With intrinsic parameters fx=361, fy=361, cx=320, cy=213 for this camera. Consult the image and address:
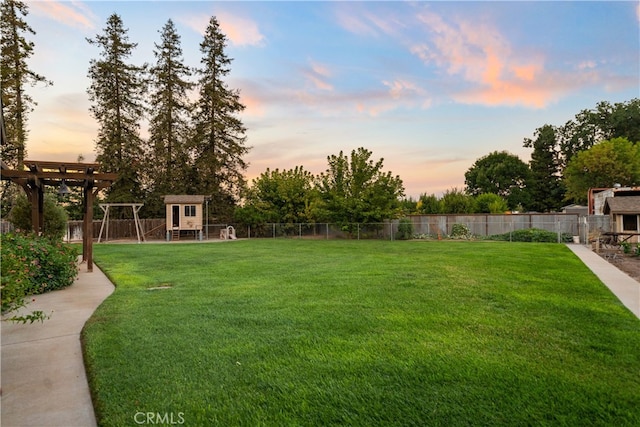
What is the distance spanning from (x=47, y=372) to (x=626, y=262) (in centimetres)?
1485

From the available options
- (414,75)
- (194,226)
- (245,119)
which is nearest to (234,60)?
(245,119)

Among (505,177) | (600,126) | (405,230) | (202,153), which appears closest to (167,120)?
(202,153)

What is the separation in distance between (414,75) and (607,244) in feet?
37.6

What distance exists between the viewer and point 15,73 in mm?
23766

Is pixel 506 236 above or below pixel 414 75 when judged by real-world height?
below

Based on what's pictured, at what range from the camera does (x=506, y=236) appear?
22531 millimetres

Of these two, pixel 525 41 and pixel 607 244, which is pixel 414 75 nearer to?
pixel 525 41

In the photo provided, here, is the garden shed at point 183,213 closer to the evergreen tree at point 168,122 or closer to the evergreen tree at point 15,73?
the evergreen tree at point 168,122

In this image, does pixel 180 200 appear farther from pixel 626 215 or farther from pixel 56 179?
pixel 626 215

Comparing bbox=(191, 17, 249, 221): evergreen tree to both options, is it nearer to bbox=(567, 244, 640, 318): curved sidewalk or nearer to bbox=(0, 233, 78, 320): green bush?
bbox=(0, 233, 78, 320): green bush

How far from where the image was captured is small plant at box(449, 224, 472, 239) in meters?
23.8

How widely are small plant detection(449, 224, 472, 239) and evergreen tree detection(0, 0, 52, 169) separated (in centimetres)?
2865

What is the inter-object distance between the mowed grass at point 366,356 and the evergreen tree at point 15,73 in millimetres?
24560

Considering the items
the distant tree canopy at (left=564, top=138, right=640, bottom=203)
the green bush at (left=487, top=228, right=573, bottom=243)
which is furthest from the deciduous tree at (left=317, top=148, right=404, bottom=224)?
the distant tree canopy at (left=564, top=138, right=640, bottom=203)
